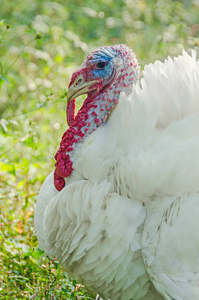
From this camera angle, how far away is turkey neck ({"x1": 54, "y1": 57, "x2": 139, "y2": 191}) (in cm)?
302

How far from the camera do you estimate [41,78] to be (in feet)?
20.4

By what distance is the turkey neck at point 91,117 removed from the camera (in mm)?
3016

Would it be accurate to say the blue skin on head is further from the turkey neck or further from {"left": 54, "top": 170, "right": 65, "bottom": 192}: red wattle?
{"left": 54, "top": 170, "right": 65, "bottom": 192}: red wattle

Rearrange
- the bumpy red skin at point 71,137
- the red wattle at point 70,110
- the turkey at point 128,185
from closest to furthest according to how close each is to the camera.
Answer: the turkey at point 128,185
the bumpy red skin at point 71,137
the red wattle at point 70,110

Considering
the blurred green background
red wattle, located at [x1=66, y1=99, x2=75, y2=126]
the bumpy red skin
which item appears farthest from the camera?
the blurred green background

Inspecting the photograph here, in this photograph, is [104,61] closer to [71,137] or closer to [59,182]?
[71,137]

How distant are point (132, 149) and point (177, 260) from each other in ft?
1.82

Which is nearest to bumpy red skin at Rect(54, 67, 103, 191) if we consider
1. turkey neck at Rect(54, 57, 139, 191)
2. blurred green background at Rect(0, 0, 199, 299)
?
turkey neck at Rect(54, 57, 139, 191)

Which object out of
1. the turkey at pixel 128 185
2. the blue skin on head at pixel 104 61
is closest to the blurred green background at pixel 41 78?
the turkey at pixel 128 185

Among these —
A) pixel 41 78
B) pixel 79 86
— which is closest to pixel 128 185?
pixel 79 86

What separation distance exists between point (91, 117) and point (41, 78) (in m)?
3.29

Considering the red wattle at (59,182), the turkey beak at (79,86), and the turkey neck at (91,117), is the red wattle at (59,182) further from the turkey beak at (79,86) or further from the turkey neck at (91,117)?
the turkey beak at (79,86)

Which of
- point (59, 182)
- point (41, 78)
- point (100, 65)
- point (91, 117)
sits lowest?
point (41, 78)

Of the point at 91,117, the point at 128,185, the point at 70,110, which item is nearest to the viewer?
the point at 128,185
